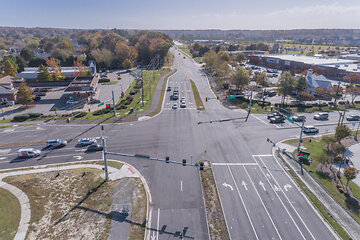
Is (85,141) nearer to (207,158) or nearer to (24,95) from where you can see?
(207,158)

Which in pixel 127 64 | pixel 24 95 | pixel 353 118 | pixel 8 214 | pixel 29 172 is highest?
pixel 127 64

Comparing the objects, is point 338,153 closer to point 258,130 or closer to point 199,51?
point 258,130

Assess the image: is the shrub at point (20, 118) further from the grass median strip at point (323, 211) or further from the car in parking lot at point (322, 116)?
the car in parking lot at point (322, 116)

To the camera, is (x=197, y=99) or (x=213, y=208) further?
(x=197, y=99)

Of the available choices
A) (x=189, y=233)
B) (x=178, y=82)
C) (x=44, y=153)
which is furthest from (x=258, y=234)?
(x=178, y=82)

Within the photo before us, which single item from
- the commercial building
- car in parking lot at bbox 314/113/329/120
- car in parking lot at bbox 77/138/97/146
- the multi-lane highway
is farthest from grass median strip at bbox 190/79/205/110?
the commercial building

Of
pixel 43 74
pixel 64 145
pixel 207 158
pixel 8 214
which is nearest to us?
pixel 8 214

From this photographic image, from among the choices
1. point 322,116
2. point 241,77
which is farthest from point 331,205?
point 241,77
